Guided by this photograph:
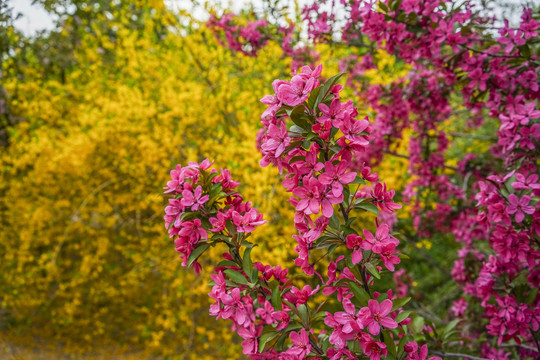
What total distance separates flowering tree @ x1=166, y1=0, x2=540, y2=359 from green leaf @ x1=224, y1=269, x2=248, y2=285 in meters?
0.16

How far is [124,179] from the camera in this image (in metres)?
5.05

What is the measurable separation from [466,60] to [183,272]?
11.1 feet

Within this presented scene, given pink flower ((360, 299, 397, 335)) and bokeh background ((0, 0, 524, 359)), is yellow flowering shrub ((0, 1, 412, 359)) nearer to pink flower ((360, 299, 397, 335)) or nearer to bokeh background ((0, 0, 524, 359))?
bokeh background ((0, 0, 524, 359))

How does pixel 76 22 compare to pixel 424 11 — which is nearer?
pixel 424 11

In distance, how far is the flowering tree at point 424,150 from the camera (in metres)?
1.03

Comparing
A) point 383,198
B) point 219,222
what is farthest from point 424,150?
point 219,222

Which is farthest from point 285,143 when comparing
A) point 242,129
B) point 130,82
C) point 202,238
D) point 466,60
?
point 130,82

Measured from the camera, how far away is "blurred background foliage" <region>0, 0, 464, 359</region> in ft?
13.6

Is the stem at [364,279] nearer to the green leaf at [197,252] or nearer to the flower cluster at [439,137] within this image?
the flower cluster at [439,137]

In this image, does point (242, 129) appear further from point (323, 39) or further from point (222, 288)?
point (222, 288)

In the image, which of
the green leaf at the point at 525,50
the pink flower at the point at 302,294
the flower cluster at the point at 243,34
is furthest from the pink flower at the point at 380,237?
the flower cluster at the point at 243,34

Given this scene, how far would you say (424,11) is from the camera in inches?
73.0

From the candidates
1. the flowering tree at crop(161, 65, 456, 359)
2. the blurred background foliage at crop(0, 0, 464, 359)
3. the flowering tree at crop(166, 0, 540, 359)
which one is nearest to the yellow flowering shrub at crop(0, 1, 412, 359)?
the blurred background foliage at crop(0, 0, 464, 359)

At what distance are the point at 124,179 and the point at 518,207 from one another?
4642 mm
